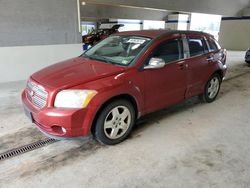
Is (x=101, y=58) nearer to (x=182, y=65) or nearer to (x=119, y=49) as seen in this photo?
(x=119, y=49)

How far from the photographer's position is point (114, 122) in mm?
2627

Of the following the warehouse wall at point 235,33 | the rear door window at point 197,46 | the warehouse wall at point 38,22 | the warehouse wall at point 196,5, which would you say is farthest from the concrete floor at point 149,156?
the warehouse wall at point 235,33

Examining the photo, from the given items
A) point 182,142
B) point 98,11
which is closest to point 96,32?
point 98,11

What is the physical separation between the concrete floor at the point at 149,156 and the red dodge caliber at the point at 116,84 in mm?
280

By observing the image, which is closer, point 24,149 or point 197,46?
point 24,149

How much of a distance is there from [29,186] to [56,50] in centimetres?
480

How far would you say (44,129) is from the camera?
244 centimetres

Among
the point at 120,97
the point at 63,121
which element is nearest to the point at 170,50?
the point at 120,97

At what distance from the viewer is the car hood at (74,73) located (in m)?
2.39

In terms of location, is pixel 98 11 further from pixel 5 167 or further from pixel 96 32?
pixel 5 167

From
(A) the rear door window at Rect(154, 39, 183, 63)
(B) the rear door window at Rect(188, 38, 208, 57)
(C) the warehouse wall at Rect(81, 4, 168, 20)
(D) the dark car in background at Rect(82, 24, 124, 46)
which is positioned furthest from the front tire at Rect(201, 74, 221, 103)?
(C) the warehouse wall at Rect(81, 4, 168, 20)

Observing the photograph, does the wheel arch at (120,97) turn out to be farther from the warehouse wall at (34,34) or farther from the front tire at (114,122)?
the warehouse wall at (34,34)

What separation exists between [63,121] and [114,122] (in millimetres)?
631

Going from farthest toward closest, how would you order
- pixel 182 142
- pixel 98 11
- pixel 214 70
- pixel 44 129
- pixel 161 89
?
pixel 98 11 < pixel 214 70 < pixel 161 89 < pixel 182 142 < pixel 44 129
